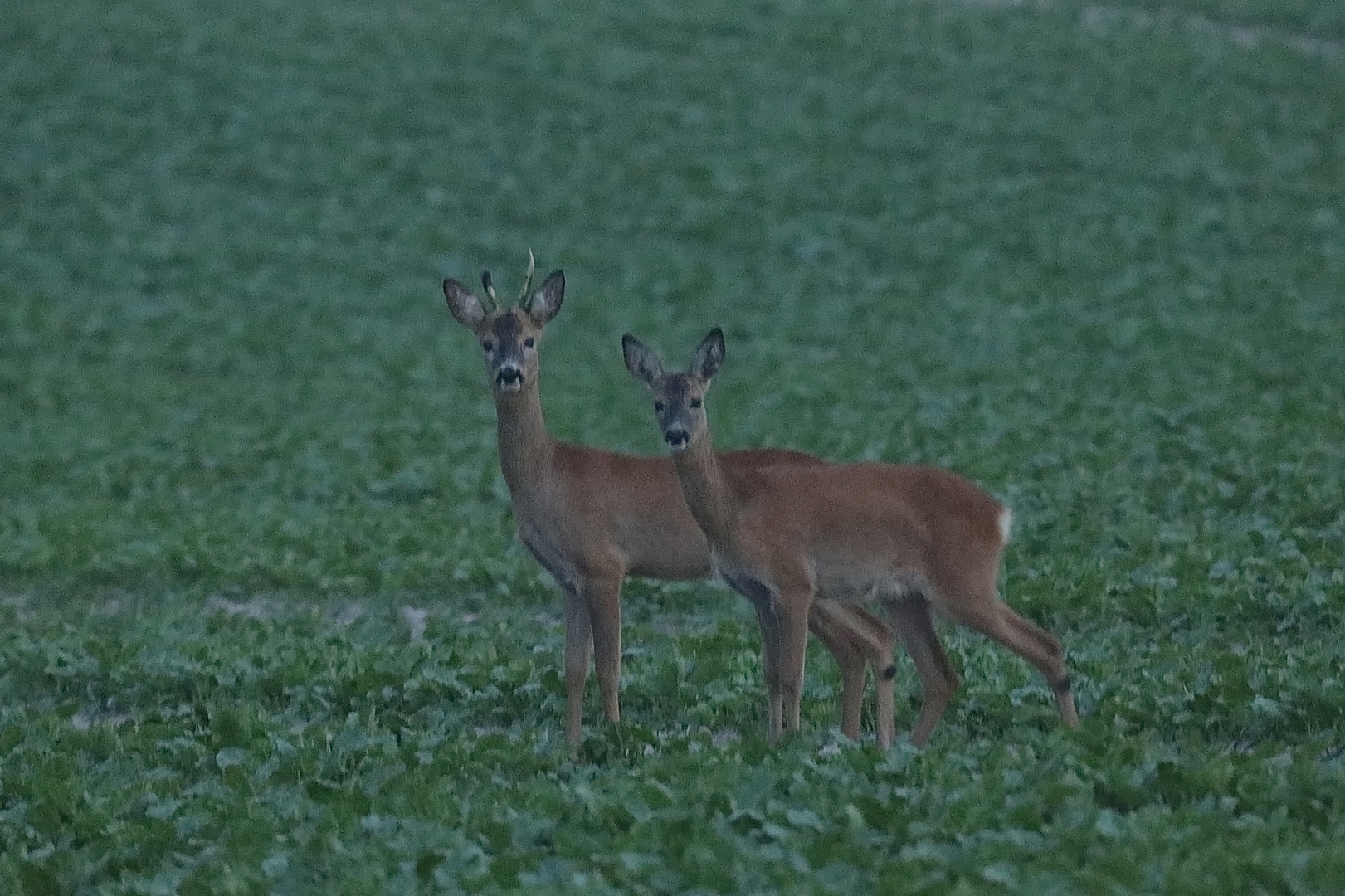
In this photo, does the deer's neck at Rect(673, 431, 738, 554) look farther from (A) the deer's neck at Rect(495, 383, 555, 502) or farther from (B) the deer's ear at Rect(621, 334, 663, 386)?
(A) the deer's neck at Rect(495, 383, 555, 502)

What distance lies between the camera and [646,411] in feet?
60.9

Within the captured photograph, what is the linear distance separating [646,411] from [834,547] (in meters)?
9.79

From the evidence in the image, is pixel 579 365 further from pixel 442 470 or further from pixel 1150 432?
pixel 1150 432

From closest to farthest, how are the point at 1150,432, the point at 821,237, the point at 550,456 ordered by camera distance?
the point at 550,456, the point at 1150,432, the point at 821,237

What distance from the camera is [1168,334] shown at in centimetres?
1961

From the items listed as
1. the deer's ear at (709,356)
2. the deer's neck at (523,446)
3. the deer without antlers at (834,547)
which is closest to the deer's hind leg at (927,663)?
the deer without antlers at (834,547)

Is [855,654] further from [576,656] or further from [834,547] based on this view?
[576,656]

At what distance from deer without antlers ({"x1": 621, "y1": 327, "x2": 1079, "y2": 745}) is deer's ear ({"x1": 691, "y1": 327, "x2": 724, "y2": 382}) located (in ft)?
0.06

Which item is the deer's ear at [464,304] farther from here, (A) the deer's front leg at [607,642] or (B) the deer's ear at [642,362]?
(A) the deer's front leg at [607,642]

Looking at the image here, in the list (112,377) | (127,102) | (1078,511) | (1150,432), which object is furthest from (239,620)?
(127,102)

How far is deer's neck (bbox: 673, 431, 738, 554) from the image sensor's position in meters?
8.82

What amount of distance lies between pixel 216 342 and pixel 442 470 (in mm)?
6213

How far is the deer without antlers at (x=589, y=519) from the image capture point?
30.3 feet

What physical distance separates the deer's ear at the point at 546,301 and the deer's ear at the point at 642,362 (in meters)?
0.60
